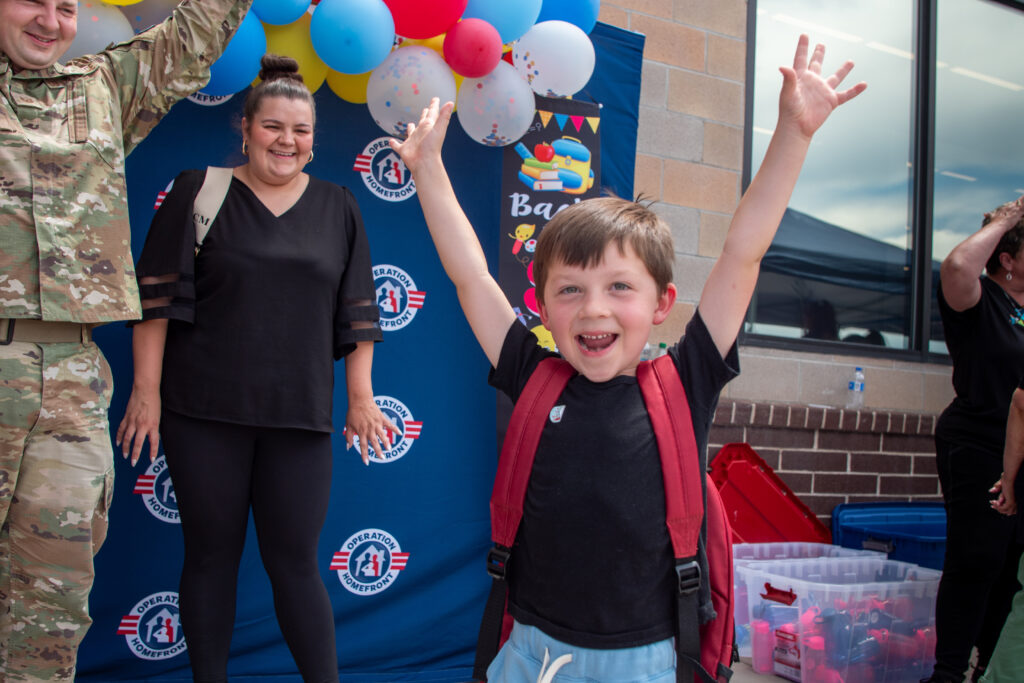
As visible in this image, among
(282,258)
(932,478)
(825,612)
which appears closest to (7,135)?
(282,258)

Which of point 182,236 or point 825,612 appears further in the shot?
point 825,612

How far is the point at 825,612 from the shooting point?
269 cm

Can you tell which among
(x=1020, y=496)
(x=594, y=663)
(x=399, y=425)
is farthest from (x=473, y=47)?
(x=1020, y=496)

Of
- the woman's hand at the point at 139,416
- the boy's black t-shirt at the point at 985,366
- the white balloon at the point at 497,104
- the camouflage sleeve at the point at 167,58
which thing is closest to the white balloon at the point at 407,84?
the white balloon at the point at 497,104

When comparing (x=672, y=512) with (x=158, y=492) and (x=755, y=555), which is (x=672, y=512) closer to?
(x=158, y=492)

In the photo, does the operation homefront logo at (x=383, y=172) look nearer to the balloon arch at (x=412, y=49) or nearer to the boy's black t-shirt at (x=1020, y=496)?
the balloon arch at (x=412, y=49)

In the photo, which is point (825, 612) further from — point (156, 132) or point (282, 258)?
point (156, 132)

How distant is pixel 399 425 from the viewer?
2.77m

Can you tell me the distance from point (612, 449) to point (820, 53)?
72 cm

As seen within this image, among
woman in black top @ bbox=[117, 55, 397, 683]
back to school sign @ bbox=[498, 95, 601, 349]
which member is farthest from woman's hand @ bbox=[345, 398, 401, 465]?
back to school sign @ bbox=[498, 95, 601, 349]

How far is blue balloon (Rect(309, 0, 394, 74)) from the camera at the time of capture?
86.8 inches

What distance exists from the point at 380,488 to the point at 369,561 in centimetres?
25

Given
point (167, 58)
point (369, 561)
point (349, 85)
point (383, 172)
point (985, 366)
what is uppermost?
point (349, 85)

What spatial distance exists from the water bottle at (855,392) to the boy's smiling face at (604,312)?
11.0 feet
